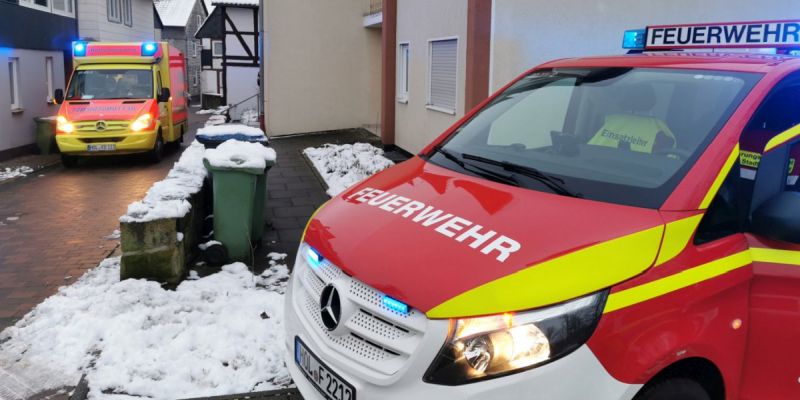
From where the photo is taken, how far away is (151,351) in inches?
167

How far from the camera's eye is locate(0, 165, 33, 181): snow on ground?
12894mm

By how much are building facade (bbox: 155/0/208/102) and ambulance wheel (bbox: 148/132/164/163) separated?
102 ft

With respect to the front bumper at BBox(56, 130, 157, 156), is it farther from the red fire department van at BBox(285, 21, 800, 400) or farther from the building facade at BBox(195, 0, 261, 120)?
the building facade at BBox(195, 0, 261, 120)

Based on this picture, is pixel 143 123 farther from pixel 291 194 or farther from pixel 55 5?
pixel 55 5

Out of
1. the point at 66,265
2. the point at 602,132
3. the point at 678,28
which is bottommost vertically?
the point at 66,265

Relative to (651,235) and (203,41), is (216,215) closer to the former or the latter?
(651,235)

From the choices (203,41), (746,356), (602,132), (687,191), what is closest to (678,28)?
(602,132)

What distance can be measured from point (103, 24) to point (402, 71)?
1359 centimetres

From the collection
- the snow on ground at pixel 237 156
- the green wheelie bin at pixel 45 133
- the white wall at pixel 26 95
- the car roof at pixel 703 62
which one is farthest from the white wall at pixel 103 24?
the car roof at pixel 703 62

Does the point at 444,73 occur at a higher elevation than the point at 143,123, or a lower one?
higher

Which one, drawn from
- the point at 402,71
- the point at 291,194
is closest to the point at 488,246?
the point at 291,194

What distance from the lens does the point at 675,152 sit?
2.80 metres

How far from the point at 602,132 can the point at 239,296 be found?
3265mm

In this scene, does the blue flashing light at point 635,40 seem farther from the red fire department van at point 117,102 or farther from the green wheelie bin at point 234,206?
the red fire department van at point 117,102
